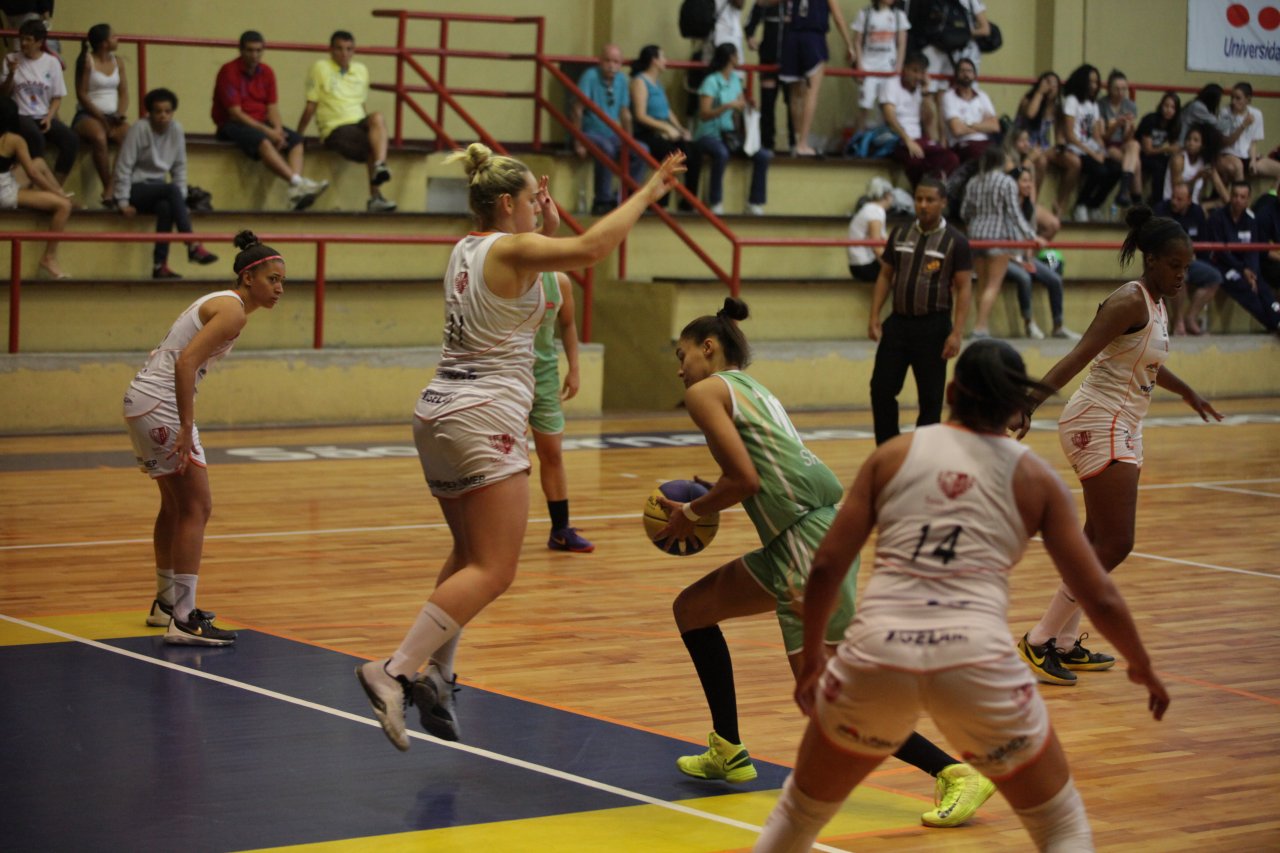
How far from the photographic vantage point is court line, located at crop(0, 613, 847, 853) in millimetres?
5277

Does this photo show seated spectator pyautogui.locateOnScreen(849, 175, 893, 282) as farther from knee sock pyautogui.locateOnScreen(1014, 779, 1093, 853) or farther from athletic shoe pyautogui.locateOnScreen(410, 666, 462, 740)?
knee sock pyautogui.locateOnScreen(1014, 779, 1093, 853)

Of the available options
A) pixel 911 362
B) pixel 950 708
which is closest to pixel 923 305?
pixel 911 362

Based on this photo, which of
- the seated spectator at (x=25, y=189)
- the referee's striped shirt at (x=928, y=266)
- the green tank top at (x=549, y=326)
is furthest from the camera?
the seated spectator at (x=25, y=189)

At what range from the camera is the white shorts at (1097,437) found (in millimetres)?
7113

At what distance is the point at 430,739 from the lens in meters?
6.07

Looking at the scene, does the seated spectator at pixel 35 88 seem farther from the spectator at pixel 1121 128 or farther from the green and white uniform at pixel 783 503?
the spectator at pixel 1121 128

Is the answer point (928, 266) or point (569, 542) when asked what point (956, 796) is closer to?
point (569, 542)

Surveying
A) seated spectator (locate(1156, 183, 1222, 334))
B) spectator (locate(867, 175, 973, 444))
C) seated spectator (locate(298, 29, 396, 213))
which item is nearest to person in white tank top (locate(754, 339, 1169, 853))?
spectator (locate(867, 175, 973, 444))

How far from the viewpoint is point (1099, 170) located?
68.3ft

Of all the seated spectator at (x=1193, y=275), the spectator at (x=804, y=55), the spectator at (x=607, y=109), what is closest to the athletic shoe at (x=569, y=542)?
the spectator at (x=607, y=109)

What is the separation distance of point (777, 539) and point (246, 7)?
47.0ft

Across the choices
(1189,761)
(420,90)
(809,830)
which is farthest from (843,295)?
(809,830)

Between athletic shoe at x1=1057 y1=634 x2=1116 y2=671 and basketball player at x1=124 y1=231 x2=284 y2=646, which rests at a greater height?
basketball player at x1=124 y1=231 x2=284 y2=646

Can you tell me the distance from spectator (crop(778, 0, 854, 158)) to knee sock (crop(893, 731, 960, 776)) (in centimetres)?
1474
